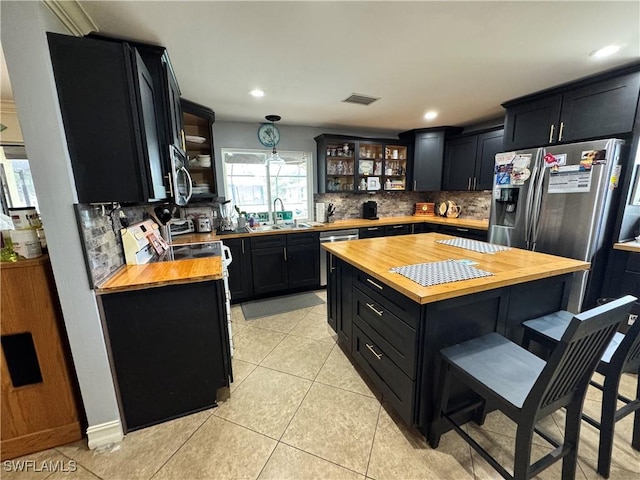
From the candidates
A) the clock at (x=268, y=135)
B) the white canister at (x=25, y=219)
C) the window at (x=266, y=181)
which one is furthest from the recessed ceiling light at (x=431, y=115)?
the white canister at (x=25, y=219)

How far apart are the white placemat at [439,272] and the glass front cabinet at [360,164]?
8.65 feet

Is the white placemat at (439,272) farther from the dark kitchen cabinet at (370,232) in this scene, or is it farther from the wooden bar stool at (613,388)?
the dark kitchen cabinet at (370,232)

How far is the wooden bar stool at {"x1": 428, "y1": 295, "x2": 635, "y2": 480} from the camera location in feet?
2.93

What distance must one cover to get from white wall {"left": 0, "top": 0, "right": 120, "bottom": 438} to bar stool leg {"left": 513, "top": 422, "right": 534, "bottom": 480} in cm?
202

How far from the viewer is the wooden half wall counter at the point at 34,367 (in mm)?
1257

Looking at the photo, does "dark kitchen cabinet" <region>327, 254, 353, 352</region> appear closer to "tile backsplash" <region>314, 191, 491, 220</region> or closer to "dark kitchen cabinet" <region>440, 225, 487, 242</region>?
"tile backsplash" <region>314, 191, 491, 220</region>

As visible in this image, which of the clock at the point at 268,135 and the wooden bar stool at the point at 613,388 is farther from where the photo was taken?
the clock at the point at 268,135

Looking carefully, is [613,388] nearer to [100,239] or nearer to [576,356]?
[576,356]

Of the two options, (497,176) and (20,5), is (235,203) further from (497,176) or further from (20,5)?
(497,176)

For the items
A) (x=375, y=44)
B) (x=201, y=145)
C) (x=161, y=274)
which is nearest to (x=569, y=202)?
(x=375, y=44)

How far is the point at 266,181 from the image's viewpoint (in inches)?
152

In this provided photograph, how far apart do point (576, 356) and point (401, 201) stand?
161 inches

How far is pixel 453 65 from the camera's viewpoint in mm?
2021

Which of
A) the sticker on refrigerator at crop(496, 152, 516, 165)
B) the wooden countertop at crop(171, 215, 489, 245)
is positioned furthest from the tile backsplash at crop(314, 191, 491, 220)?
the sticker on refrigerator at crop(496, 152, 516, 165)
